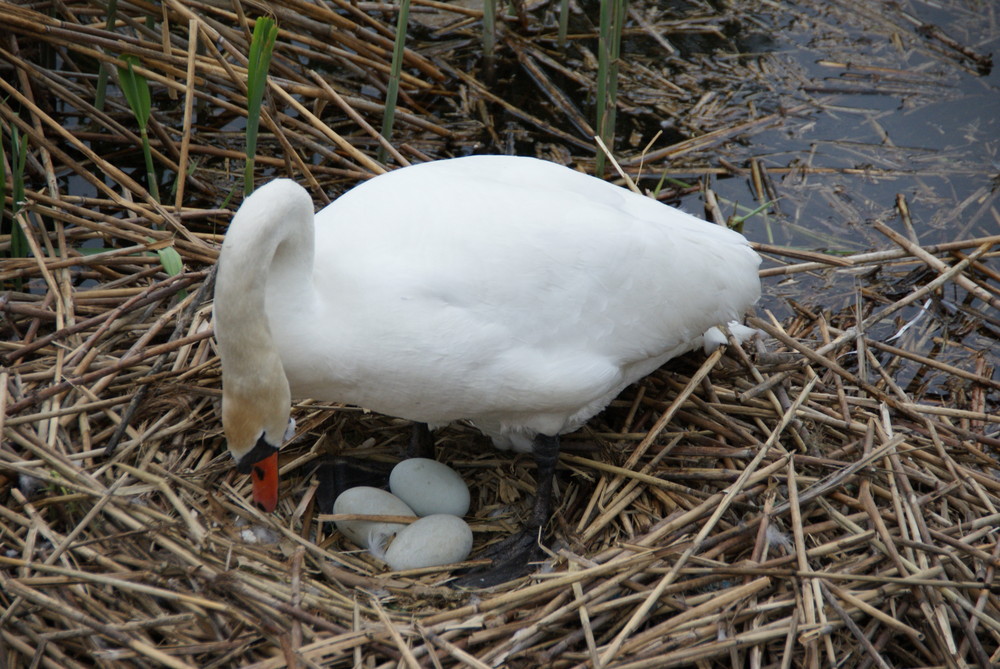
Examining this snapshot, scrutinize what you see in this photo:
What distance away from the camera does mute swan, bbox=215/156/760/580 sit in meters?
3.49

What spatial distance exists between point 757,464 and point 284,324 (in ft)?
6.40

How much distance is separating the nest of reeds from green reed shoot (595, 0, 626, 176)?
1.36ft

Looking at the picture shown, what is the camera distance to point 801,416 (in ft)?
14.8

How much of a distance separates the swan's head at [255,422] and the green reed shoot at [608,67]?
256cm

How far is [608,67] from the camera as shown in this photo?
5.43 meters

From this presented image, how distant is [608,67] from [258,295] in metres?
2.79

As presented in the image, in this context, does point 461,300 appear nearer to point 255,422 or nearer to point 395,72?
point 255,422

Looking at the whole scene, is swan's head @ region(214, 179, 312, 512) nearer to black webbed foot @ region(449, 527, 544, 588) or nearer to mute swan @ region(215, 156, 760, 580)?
mute swan @ region(215, 156, 760, 580)

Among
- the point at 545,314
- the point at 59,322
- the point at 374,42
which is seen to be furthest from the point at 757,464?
the point at 374,42

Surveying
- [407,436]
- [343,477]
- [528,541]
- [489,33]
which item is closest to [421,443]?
[407,436]

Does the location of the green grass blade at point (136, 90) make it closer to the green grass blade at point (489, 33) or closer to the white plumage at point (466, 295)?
the white plumage at point (466, 295)

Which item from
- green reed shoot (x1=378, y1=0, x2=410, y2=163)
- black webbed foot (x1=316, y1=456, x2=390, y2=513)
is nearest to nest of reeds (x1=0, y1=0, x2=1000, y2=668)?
black webbed foot (x1=316, y1=456, x2=390, y2=513)

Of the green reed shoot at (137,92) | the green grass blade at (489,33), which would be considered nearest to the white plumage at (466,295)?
the green reed shoot at (137,92)

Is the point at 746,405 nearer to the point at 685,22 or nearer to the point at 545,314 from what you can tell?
the point at 545,314
